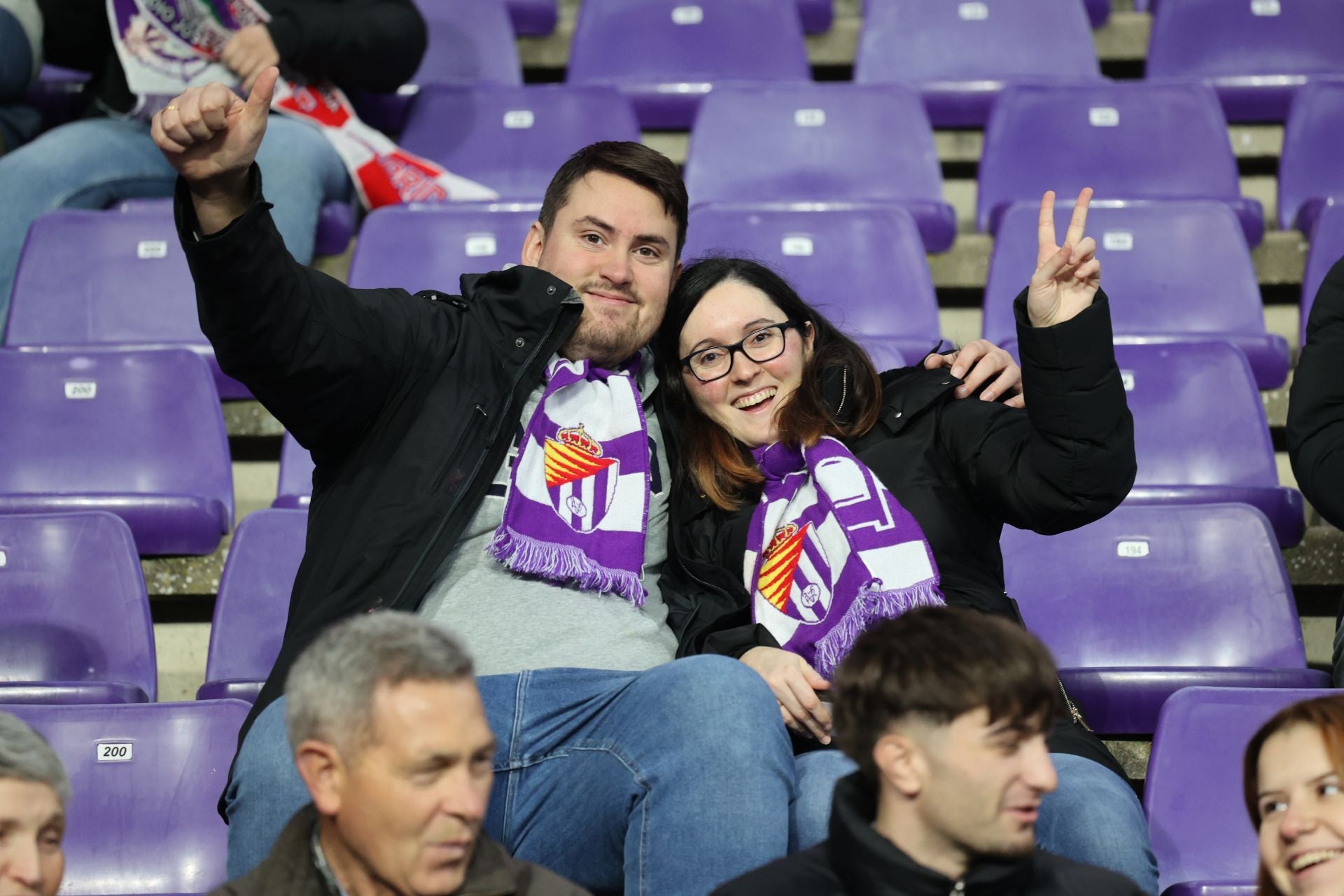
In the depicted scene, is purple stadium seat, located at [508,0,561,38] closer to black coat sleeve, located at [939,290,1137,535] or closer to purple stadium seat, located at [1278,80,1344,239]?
purple stadium seat, located at [1278,80,1344,239]

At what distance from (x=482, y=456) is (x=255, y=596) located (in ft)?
1.85

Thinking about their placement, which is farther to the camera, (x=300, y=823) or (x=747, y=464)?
(x=747, y=464)

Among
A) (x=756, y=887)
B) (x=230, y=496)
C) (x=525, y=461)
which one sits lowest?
(x=230, y=496)

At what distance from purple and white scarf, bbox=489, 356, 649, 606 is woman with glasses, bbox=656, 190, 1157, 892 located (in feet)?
0.32

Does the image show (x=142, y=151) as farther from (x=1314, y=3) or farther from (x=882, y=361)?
(x=1314, y=3)

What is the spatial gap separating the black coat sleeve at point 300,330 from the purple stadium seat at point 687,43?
216cm

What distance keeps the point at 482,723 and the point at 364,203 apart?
91.0 inches

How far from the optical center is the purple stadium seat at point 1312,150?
352 cm

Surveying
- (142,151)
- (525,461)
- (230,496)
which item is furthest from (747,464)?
(142,151)

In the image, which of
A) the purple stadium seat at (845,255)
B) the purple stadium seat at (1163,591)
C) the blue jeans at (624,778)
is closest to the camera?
the blue jeans at (624,778)

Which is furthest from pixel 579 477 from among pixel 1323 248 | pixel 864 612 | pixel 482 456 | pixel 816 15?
pixel 816 15

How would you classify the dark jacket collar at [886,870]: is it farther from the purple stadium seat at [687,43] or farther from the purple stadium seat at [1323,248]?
the purple stadium seat at [687,43]

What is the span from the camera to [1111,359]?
5.90 ft

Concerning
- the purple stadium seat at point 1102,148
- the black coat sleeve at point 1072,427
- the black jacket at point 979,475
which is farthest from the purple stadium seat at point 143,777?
the purple stadium seat at point 1102,148
